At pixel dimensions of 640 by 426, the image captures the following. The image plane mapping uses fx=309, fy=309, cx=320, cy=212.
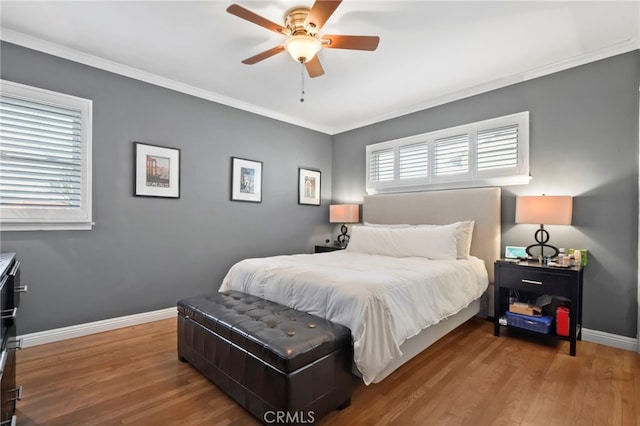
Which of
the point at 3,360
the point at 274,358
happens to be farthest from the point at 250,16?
the point at 3,360

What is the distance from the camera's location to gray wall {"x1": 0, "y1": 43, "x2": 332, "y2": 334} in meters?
2.84

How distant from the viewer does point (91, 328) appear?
9.96 feet

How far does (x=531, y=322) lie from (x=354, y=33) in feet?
10.1

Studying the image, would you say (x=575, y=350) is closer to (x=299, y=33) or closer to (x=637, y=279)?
(x=637, y=279)

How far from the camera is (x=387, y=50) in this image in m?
2.91

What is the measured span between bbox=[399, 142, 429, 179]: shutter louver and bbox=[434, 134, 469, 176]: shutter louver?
5.7 inches

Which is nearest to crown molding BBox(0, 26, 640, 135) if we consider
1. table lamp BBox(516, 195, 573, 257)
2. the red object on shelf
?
table lamp BBox(516, 195, 573, 257)

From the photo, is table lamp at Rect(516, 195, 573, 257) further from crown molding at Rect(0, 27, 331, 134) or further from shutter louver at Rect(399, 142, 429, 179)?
crown molding at Rect(0, 27, 331, 134)

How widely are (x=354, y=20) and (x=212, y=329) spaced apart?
2.58 meters

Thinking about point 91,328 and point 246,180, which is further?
point 246,180

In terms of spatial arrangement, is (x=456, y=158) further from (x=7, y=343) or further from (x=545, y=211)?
(x=7, y=343)

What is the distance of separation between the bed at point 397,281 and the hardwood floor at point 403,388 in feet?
0.68

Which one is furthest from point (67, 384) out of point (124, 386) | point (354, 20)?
point (354, 20)

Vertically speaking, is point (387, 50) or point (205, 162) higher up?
point (387, 50)
